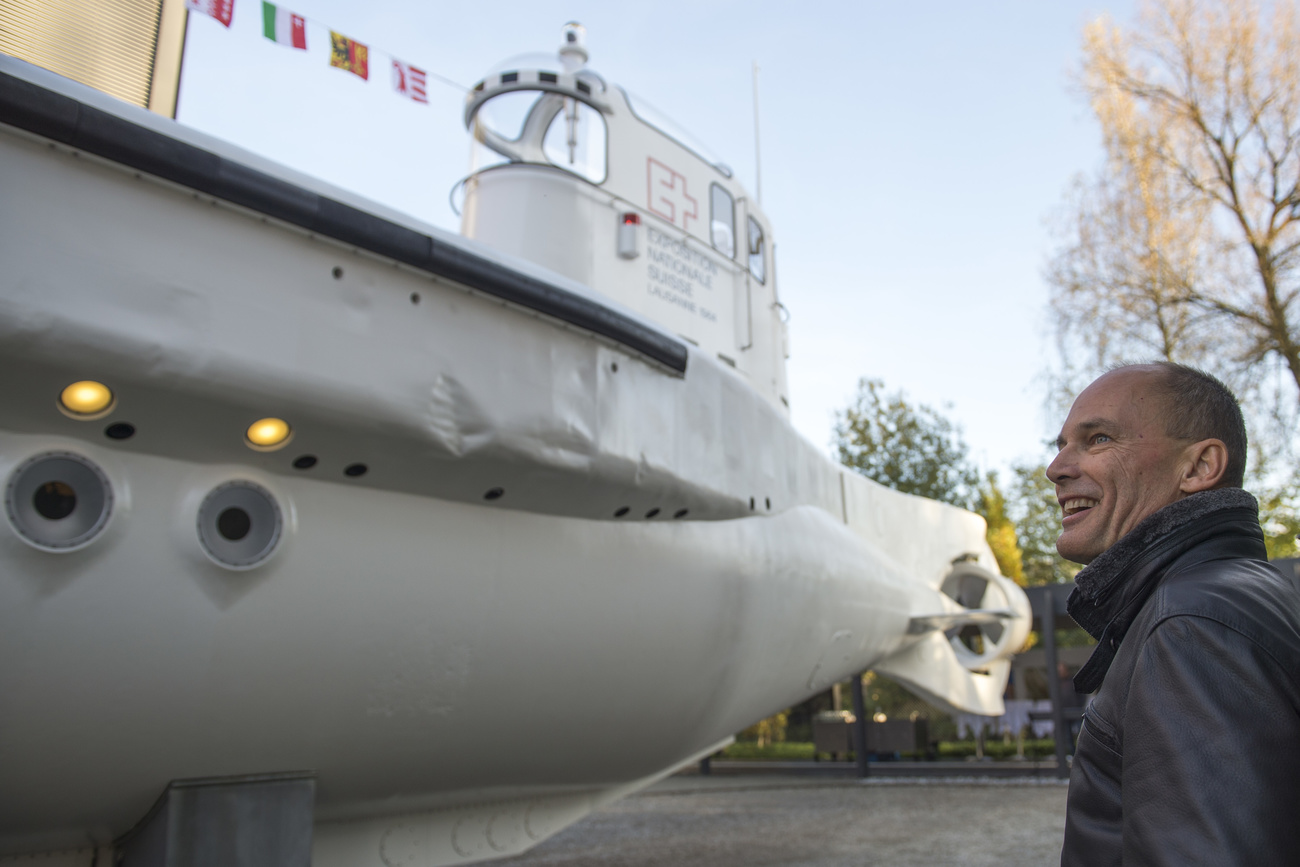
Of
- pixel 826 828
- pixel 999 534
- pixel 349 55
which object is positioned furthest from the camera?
pixel 999 534

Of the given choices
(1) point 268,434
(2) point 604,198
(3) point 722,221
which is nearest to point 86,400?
(1) point 268,434

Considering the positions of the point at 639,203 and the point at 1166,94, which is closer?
the point at 639,203

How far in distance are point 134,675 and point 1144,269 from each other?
10947mm

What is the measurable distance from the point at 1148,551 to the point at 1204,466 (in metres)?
0.17

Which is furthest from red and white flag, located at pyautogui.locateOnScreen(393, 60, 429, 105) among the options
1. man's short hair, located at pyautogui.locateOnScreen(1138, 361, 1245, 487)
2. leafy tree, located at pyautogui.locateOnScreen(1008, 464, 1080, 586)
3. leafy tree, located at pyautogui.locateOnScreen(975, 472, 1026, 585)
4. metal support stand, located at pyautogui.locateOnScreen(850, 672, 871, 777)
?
leafy tree, located at pyautogui.locateOnScreen(1008, 464, 1080, 586)

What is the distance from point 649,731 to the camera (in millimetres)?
4508

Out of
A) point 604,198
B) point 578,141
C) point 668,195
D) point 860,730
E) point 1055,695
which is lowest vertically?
point 860,730

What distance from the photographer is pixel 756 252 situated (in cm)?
661

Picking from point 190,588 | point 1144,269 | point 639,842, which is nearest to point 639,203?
point 190,588

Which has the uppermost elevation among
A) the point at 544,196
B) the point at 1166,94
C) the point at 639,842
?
the point at 1166,94

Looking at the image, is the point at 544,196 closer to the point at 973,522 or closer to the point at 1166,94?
the point at 973,522

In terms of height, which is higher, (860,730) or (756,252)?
(756,252)

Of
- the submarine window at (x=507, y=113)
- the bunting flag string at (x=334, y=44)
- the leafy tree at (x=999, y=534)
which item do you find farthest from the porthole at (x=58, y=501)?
the leafy tree at (x=999, y=534)

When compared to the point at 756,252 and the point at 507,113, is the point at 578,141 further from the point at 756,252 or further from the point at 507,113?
the point at 756,252
